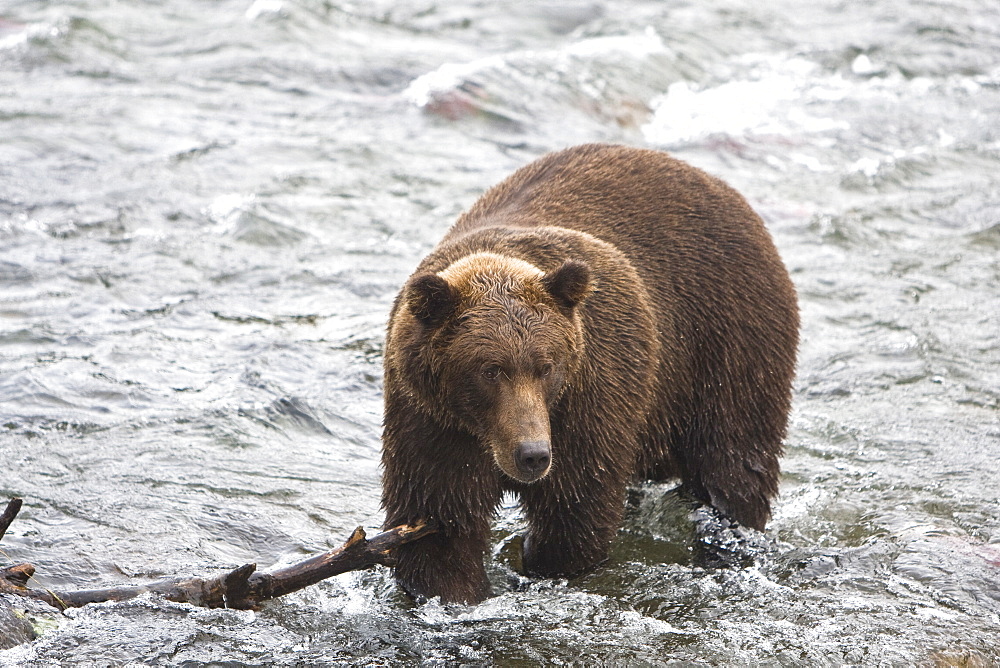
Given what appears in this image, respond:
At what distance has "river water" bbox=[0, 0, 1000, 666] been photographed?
18.2 feet

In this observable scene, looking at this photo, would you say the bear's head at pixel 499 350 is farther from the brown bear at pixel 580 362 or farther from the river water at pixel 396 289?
the river water at pixel 396 289

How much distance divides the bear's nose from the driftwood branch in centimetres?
72

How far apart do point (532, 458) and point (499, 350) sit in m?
0.43

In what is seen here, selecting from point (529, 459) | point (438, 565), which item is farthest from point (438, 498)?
point (529, 459)

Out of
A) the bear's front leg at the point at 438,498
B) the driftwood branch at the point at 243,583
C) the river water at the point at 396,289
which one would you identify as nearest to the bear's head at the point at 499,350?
the bear's front leg at the point at 438,498

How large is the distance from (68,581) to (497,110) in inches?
365

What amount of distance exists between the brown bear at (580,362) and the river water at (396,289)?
387mm

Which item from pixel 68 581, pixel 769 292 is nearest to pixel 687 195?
pixel 769 292

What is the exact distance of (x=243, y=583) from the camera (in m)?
4.98

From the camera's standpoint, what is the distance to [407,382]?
5062 mm

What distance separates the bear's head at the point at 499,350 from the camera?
468 centimetres

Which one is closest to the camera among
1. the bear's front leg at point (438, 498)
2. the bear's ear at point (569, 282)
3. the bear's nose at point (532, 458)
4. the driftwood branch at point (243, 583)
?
the bear's nose at point (532, 458)

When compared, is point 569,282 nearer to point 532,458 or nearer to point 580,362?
point 580,362

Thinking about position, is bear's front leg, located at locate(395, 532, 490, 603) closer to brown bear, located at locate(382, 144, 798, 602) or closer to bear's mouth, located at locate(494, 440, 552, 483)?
brown bear, located at locate(382, 144, 798, 602)
